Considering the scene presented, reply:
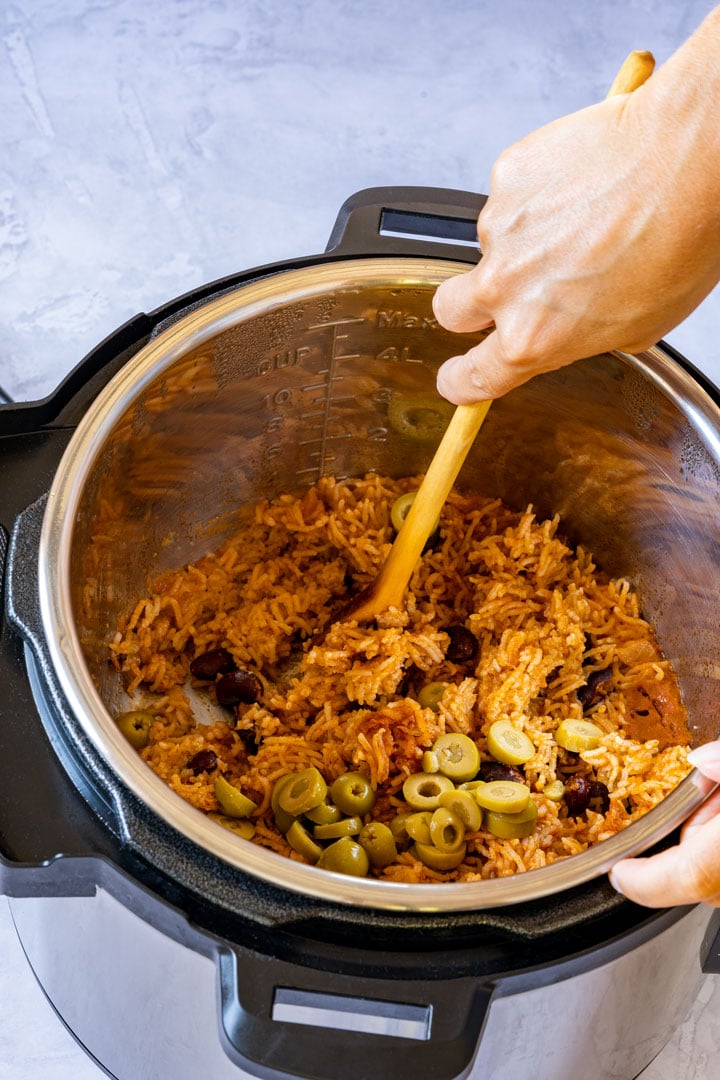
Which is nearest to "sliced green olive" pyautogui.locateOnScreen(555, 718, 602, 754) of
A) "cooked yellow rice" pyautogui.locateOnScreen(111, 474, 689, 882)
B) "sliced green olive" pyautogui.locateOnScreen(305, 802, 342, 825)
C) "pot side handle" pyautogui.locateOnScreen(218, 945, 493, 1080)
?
"cooked yellow rice" pyautogui.locateOnScreen(111, 474, 689, 882)

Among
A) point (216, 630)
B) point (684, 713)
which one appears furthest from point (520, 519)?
point (216, 630)

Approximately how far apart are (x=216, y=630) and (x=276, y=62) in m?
1.51

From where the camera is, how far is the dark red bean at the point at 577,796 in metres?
1.48

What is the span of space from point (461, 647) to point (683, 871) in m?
0.64

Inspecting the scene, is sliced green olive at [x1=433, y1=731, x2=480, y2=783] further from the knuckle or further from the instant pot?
the knuckle

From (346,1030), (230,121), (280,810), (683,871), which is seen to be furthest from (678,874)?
(230,121)

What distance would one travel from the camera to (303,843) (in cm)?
137

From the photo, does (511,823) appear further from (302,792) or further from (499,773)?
(302,792)

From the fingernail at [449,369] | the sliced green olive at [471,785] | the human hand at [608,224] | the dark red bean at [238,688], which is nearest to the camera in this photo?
the human hand at [608,224]

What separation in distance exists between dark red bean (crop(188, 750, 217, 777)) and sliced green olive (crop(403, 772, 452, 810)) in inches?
9.9

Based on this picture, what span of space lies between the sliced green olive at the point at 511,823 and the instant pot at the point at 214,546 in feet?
0.76

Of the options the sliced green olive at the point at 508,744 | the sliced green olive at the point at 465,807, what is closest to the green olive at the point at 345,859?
the sliced green olive at the point at 465,807

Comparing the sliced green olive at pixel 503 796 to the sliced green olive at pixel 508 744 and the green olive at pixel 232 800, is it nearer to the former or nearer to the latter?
the sliced green olive at pixel 508 744

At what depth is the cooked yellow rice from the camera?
1.46m
